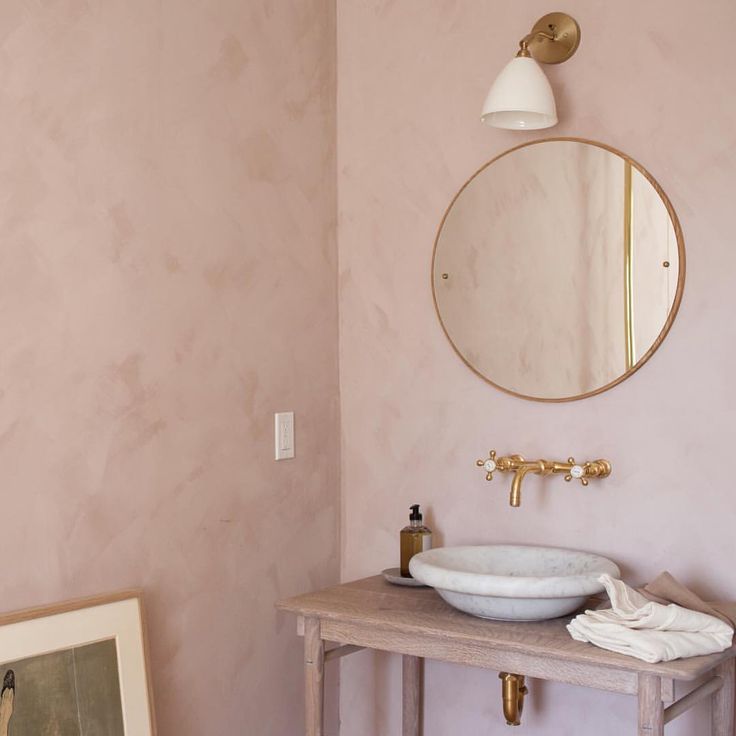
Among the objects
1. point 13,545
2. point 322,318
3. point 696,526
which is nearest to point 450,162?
point 322,318

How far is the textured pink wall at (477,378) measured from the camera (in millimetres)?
1901

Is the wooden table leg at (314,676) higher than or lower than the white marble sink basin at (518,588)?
lower

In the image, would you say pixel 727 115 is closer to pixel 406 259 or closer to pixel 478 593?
pixel 406 259

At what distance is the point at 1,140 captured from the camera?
162 cm

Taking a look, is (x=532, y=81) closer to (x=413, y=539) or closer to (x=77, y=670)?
(x=413, y=539)

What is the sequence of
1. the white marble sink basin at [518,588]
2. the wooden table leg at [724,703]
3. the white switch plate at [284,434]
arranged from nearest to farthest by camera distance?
the white marble sink basin at [518,588]
the wooden table leg at [724,703]
the white switch plate at [284,434]

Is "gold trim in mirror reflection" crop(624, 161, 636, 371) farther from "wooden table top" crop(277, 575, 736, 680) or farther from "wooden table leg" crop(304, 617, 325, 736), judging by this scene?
"wooden table leg" crop(304, 617, 325, 736)

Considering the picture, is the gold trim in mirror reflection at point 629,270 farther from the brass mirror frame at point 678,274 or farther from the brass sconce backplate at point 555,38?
the brass sconce backplate at point 555,38

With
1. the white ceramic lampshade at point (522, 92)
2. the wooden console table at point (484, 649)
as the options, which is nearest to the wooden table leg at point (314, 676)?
the wooden console table at point (484, 649)

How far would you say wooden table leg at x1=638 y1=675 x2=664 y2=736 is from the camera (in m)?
1.51

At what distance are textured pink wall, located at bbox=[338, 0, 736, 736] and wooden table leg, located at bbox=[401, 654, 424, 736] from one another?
46mm

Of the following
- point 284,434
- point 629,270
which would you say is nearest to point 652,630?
point 629,270

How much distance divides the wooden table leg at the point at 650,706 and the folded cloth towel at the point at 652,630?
36mm

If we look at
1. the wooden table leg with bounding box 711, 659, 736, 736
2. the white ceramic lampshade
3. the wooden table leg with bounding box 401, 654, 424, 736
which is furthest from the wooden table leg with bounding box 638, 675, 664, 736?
the white ceramic lampshade
